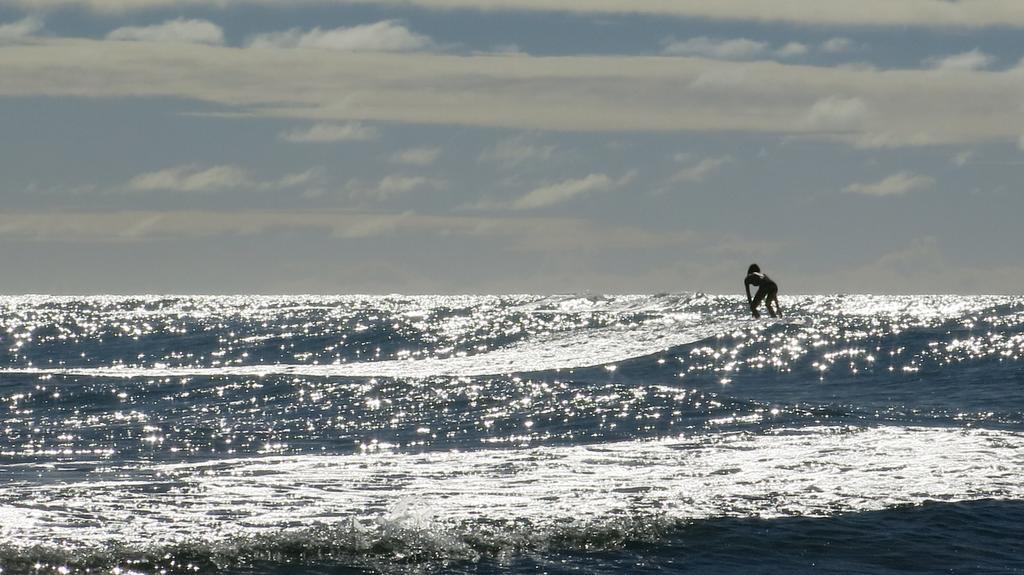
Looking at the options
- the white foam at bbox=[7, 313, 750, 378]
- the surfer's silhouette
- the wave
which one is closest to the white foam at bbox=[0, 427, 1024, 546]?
the wave

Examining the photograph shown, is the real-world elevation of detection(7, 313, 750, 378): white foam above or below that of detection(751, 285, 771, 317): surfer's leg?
below

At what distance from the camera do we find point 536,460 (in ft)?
61.8

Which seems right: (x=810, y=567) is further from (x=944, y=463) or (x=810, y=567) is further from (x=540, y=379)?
(x=540, y=379)

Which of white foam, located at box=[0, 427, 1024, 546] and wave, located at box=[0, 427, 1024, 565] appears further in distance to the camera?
white foam, located at box=[0, 427, 1024, 546]

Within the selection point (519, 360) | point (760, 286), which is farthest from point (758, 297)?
point (519, 360)

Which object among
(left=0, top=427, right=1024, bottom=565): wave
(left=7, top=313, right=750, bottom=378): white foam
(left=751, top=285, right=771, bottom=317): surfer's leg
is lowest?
(left=0, top=427, right=1024, bottom=565): wave

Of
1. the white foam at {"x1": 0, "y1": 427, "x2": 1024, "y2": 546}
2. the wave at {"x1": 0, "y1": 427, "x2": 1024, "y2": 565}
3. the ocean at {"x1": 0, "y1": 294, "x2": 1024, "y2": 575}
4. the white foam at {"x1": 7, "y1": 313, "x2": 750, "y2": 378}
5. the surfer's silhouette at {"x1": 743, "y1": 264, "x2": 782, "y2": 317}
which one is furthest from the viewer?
the surfer's silhouette at {"x1": 743, "y1": 264, "x2": 782, "y2": 317}

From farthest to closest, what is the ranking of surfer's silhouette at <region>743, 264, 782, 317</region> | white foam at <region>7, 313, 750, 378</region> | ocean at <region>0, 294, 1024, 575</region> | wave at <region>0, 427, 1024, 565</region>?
surfer's silhouette at <region>743, 264, 782, 317</region> < white foam at <region>7, 313, 750, 378</region> < wave at <region>0, 427, 1024, 565</region> < ocean at <region>0, 294, 1024, 575</region>

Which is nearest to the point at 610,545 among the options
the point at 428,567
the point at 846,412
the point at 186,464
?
the point at 428,567

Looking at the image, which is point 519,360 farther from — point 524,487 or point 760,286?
point 524,487

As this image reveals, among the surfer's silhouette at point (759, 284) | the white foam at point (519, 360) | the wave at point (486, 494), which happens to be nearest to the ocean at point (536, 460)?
the wave at point (486, 494)

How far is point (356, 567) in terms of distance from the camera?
11.9 meters

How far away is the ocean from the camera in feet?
41.0

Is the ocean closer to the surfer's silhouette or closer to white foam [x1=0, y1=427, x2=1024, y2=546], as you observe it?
white foam [x1=0, y1=427, x2=1024, y2=546]
